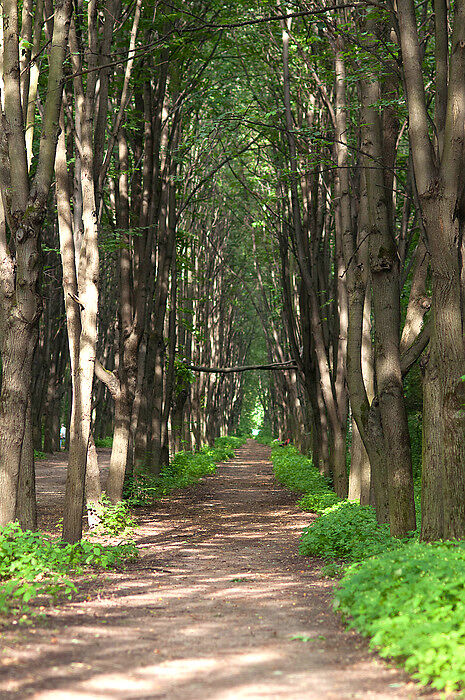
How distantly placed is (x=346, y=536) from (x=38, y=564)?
3.90 m

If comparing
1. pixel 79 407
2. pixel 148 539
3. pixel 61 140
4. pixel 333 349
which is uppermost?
pixel 61 140

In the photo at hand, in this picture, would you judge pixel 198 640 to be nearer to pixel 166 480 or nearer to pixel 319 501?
pixel 319 501

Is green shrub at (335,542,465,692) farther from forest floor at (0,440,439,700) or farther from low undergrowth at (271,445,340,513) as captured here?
low undergrowth at (271,445,340,513)

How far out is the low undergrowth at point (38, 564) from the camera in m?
6.17

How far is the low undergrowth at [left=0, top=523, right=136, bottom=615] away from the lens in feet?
20.2

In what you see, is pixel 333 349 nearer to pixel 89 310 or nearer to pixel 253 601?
pixel 89 310

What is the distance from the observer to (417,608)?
15.1 ft

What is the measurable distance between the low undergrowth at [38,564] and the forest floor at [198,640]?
0.84 ft

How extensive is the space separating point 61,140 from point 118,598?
6.07 meters

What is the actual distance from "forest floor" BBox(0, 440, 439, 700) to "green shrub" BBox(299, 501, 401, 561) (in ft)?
0.86

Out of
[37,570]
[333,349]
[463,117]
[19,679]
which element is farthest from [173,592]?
[333,349]

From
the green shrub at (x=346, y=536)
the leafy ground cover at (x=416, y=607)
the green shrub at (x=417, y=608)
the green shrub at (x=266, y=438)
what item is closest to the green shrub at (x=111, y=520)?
the green shrub at (x=346, y=536)

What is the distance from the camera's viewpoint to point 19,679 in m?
4.07

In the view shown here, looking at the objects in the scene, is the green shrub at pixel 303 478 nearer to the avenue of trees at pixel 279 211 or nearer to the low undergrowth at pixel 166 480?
the avenue of trees at pixel 279 211
